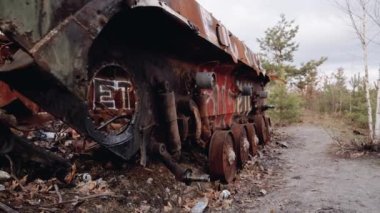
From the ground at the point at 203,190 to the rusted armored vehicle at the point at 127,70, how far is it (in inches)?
17.0

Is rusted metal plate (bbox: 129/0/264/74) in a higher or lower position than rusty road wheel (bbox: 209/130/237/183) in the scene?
higher

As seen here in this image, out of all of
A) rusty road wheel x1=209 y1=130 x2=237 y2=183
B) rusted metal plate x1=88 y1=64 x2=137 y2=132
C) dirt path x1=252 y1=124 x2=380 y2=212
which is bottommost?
dirt path x1=252 y1=124 x2=380 y2=212

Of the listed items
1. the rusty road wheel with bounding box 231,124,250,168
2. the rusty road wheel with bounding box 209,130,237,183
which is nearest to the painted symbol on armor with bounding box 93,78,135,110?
the rusty road wheel with bounding box 209,130,237,183

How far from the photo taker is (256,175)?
6.70m

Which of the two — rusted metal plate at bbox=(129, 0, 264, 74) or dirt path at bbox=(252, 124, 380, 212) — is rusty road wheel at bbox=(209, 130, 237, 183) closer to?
dirt path at bbox=(252, 124, 380, 212)

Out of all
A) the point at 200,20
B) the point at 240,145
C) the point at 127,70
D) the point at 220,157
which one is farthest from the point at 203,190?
the point at 127,70

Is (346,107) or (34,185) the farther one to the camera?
(346,107)

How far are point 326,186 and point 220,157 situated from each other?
64.3 inches

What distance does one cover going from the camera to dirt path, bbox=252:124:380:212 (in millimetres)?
4461

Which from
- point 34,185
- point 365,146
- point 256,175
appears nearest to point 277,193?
point 256,175

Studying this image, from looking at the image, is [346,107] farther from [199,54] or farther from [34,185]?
[34,185]

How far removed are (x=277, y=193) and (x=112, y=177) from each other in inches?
91.4

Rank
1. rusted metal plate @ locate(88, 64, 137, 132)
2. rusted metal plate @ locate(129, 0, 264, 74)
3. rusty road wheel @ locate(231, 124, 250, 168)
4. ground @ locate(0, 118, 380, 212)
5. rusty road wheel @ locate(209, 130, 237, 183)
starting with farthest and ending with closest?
rusty road wheel @ locate(231, 124, 250, 168) < rusty road wheel @ locate(209, 130, 237, 183) < ground @ locate(0, 118, 380, 212) < rusted metal plate @ locate(88, 64, 137, 132) < rusted metal plate @ locate(129, 0, 264, 74)

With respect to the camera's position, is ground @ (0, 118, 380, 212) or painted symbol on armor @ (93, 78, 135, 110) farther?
ground @ (0, 118, 380, 212)
